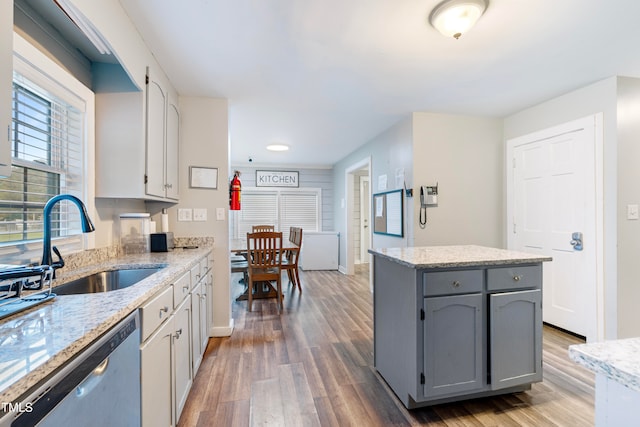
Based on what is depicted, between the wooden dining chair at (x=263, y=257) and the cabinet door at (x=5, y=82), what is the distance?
8.57 feet

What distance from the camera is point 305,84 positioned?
8.32ft

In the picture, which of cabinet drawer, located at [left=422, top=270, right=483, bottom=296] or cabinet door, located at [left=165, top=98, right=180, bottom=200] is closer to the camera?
cabinet drawer, located at [left=422, top=270, right=483, bottom=296]

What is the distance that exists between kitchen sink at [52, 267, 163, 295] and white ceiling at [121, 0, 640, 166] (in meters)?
1.51

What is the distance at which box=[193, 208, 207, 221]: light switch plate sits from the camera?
2775 millimetres

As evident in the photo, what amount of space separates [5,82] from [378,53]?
6.51 feet

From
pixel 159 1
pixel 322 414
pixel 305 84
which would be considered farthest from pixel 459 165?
pixel 159 1

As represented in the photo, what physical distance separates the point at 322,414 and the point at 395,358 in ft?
1.82

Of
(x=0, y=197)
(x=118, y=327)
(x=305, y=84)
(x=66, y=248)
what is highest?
(x=305, y=84)

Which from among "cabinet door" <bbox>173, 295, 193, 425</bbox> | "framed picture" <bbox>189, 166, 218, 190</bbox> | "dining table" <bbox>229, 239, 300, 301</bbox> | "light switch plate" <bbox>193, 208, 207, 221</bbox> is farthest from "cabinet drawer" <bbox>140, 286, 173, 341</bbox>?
"dining table" <bbox>229, 239, 300, 301</bbox>

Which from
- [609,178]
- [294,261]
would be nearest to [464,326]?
[609,178]

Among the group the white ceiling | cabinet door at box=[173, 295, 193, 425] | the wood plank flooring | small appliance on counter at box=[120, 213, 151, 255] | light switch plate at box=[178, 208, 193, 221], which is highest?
the white ceiling

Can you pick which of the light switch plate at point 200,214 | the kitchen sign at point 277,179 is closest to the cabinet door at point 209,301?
the light switch plate at point 200,214

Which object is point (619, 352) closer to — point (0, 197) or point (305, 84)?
point (0, 197)

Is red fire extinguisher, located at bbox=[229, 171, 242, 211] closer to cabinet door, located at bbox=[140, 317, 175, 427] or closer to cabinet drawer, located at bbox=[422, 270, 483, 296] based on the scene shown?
cabinet door, located at bbox=[140, 317, 175, 427]
